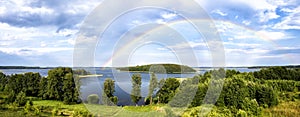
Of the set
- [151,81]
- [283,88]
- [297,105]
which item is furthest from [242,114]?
[283,88]

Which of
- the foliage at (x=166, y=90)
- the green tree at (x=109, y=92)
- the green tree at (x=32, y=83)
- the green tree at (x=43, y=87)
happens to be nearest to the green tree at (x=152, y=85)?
the foliage at (x=166, y=90)

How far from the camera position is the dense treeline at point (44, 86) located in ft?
70.5

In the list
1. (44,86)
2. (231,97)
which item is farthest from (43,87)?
(231,97)

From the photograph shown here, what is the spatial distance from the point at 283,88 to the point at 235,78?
7.69 metres

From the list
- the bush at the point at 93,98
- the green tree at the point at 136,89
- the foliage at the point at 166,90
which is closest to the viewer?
the bush at the point at 93,98

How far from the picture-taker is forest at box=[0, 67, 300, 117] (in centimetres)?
1033

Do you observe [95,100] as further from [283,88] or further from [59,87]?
[283,88]

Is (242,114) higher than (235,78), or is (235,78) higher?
(235,78)

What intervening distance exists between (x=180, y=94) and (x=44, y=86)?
51.7 feet

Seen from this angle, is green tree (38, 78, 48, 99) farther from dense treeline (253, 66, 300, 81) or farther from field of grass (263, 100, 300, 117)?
field of grass (263, 100, 300, 117)

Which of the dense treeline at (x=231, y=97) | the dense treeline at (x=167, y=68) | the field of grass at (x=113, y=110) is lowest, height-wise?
the field of grass at (x=113, y=110)

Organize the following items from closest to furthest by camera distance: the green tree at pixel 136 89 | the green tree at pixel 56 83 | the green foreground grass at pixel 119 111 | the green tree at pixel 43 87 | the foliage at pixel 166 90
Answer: the green foreground grass at pixel 119 111 → the green tree at pixel 136 89 → the foliage at pixel 166 90 → the green tree at pixel 56 83 → the green tree at pixel 43 87

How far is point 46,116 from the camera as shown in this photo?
16.9m

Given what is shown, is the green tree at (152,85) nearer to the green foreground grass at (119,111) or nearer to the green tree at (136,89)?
the green tree at (136,89)
